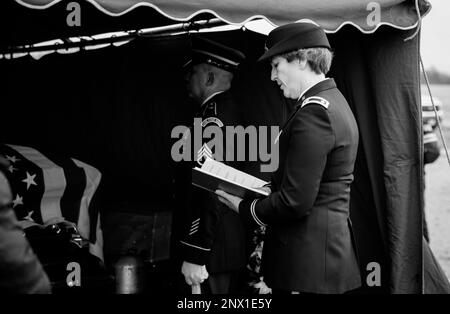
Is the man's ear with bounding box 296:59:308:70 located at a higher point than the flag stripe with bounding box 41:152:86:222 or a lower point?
higher

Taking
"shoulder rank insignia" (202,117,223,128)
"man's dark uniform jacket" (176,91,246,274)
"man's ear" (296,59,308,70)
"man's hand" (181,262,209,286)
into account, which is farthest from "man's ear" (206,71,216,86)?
"man's hand" (181,262,209,286)

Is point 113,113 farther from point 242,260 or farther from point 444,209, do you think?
point 444,209

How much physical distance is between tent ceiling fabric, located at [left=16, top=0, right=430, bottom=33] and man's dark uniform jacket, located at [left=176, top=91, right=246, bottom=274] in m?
0.56

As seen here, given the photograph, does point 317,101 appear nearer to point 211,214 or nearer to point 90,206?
point 211,214

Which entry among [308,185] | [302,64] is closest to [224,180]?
[308,185]

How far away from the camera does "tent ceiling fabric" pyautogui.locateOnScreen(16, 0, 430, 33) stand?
8.33 feet

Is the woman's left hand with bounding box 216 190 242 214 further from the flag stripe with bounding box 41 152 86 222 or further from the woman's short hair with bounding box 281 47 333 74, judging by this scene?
the flag stripe with bounding box 41 152 86 222

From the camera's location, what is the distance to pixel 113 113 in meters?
4.82

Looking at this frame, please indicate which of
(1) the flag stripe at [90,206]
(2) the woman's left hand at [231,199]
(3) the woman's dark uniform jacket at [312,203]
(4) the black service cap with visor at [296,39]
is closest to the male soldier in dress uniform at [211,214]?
(2) the woman's left hand at [231,199]

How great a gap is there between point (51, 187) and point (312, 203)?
2.16 meters

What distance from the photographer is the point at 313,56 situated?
233cm

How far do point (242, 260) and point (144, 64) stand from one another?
229 cm
